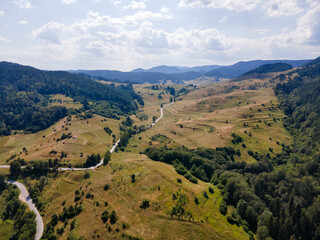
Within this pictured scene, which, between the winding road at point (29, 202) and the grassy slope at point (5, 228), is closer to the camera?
the winding road at point (29, 202)

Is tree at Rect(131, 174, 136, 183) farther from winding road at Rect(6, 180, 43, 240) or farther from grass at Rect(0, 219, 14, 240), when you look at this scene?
grass at Rect(0, 219, 14, 240)

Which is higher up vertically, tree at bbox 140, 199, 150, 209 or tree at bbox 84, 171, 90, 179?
tree at bbox 140, 199, 150, 209

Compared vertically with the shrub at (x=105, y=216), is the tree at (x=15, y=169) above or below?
below

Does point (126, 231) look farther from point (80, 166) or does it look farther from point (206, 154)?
point (206, 154)

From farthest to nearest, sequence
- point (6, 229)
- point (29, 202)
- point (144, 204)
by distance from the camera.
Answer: point (29, 202) → point (6, 229) → point (144, 204)

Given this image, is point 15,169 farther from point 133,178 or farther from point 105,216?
point 105,216

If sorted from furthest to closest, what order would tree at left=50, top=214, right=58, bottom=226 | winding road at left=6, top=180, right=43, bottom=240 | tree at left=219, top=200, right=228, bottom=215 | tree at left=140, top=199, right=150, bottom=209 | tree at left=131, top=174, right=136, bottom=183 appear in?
tree at left=131, top=174, right=136, bottom=183 < tree at left=50, top=214, right=58, bottom=226 < tree at left=219, top=200, right=228, bottom=215 < winding road at left=6, top=180, right=43, bottom=240 < tree at left=140, top=199, right=150, bottom=209

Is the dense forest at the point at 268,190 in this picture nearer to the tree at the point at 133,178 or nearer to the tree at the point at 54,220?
the tree at the point at 133,178

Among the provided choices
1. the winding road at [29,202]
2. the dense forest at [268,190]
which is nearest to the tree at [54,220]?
the winding road at [29,202]

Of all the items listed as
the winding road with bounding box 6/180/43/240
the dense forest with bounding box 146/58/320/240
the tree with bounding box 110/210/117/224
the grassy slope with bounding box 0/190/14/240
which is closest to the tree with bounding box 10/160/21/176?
the winding road with bounding box 6/180/43/240

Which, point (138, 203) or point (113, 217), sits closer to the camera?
point (113, 217)

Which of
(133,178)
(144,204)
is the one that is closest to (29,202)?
(133,178)
